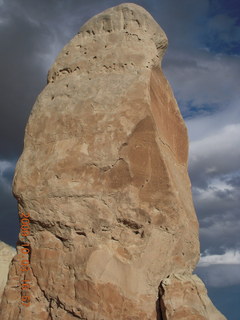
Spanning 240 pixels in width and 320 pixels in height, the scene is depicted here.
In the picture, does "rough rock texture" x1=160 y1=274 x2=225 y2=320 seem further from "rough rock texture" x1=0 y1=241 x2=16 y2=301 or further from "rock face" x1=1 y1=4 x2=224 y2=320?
"rough rock texture" x1=0 y1=241 x2=16 y2=301

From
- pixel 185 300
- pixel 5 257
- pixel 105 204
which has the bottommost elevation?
pixel 185 300

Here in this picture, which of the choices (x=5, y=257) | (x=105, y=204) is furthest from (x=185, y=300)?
(x=5, y=257)

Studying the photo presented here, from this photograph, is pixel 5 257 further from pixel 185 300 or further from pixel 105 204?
pixel 185 300

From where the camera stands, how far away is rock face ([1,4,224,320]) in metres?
6.28

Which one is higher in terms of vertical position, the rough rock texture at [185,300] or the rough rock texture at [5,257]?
the rough rock texture at [5,257]

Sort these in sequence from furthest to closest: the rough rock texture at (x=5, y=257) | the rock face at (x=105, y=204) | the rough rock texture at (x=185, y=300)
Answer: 1. the rough rock texture at (x=5, y=257)
2. the rock face at (x=105, y=204)
3. the rough rock texture at (x=185, y=300)

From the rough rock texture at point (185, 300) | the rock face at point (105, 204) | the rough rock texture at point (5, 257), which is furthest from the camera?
the rough rock texture at point (5, 257)

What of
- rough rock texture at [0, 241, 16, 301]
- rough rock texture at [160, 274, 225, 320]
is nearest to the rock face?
rough rock texture at [160, 274, 225, 320]

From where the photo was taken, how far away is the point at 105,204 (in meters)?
6.59

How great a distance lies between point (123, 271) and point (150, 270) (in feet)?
1.55

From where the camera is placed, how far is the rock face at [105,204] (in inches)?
247

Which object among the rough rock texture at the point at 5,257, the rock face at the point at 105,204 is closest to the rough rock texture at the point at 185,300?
the rock face at the point at 105,204

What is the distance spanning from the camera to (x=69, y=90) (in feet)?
25.1

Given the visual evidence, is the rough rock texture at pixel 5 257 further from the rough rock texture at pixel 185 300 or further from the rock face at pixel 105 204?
the rough rock texture at pixel 185 300
